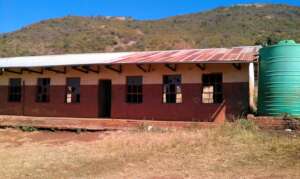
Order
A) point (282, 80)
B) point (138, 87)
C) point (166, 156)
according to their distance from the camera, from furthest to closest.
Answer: point (138, 87), point (282, 80), point (166, 156)

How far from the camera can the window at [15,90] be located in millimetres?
20500

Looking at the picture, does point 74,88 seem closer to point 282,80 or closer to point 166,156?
point 166,156

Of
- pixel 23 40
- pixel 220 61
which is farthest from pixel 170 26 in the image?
pixel 220 61

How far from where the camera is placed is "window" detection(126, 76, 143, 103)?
17.8 m

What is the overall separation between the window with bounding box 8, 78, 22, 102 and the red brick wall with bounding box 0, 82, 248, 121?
0.29 m

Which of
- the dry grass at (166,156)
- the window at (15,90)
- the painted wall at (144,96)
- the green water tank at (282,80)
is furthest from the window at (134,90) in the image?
the window at (15,90)

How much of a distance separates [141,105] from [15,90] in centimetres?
793

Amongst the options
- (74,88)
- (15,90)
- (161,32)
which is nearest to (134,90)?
(74,88)

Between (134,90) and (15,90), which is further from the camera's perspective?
(15,90)

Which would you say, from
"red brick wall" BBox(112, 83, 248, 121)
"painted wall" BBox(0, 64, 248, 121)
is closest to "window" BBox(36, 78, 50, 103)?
"painted wall" BBox(0, 64, 248, 121)

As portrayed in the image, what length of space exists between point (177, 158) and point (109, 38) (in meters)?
38.3

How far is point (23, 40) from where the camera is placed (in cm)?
4947

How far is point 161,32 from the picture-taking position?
169 feet

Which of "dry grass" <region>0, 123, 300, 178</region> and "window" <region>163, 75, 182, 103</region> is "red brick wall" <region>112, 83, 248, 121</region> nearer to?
"window" <region>163, 75, 182, 103</region>
